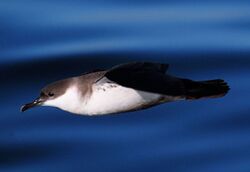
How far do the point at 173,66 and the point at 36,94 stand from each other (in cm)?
120

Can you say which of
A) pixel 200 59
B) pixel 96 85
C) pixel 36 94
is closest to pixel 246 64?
pixel 200 59

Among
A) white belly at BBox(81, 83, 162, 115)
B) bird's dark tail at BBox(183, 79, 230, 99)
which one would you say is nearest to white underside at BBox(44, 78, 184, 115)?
white belly at BBox(81, 83, 162, 115)

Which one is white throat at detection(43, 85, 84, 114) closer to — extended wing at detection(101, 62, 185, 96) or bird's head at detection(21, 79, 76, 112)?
bird's head at detection(21, 79, 76, 112)

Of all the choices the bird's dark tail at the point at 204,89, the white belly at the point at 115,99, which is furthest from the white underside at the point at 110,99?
the bird's dark tail at the point at 204,89

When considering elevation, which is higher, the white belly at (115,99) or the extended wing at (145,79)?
the extended wing at (145,79)

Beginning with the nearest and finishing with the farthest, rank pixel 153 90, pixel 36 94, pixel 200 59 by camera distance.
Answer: pixel 153 90 → pixel 36 94 → pixel 200 59

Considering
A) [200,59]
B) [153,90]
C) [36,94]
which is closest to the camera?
[153,90]

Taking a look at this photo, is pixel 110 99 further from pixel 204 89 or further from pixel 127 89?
pixel 204 89

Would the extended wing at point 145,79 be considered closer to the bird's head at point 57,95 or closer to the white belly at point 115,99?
the white belly at point 115,99

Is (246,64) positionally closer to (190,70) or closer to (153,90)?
(190,70)

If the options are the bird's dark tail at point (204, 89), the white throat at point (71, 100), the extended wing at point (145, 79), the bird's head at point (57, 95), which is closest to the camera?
the extended wing at point (145, 79)

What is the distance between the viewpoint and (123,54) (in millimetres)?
7281

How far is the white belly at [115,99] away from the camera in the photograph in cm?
401

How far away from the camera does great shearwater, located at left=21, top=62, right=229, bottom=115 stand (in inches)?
154
